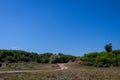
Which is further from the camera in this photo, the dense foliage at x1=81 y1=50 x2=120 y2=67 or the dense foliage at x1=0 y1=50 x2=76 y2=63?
the dense foliage at x1=0 y1=50 x2=76 y2=63

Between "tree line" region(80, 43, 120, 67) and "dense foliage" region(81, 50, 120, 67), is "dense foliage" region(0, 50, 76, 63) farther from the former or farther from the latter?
"dense foliage" region(81, 50, 120, 67)

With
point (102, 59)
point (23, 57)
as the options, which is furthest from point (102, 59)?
point (23, 57)

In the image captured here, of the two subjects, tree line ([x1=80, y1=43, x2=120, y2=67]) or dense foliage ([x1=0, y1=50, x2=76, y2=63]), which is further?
dense foliage ([x1=0, y1=50, x2=76, y2=63])

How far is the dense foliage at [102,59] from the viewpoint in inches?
1618

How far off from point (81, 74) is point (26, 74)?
5.53 meters

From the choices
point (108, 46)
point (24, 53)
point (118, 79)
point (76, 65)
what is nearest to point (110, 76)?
point (118, 79)

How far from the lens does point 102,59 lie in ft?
138

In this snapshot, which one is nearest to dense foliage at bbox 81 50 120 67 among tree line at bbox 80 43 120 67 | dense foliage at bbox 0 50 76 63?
tree line at bbox 80 43 120 67

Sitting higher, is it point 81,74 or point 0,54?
point 0,54

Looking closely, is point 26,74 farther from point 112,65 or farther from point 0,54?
point 0,54

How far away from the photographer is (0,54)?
163 feet

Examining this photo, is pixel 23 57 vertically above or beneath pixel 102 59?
above

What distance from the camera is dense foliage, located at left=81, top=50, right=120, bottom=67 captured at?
4111 cm

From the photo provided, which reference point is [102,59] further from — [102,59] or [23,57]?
[23,57]
